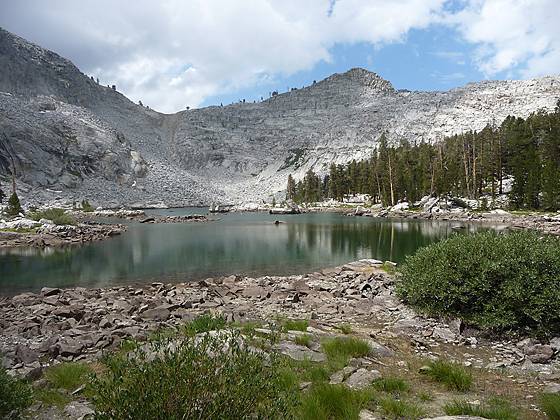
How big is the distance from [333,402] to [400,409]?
3.39ft

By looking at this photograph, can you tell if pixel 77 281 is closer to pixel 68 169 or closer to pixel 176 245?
pixel 176 245

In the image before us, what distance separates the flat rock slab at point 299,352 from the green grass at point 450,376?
225 cm

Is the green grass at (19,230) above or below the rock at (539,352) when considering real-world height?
above

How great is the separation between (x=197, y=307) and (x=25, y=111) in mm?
142525

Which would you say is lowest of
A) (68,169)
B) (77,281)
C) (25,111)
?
(77,281)

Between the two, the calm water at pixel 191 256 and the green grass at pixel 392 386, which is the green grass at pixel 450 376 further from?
the calm water at pixel 191 256

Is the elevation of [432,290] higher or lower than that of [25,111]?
lower

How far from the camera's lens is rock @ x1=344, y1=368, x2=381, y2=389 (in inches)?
291

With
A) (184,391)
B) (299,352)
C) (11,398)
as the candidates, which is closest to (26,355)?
(11,398)

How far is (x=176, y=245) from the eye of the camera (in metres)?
41.7

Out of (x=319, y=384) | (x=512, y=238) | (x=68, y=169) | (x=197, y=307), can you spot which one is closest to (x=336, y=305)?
(x=197, y=307)

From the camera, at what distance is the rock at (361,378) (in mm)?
7383

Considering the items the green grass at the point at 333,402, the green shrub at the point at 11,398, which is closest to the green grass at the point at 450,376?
the green grass at the point at 333,402

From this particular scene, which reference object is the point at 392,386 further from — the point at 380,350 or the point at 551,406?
the point at 380,350
